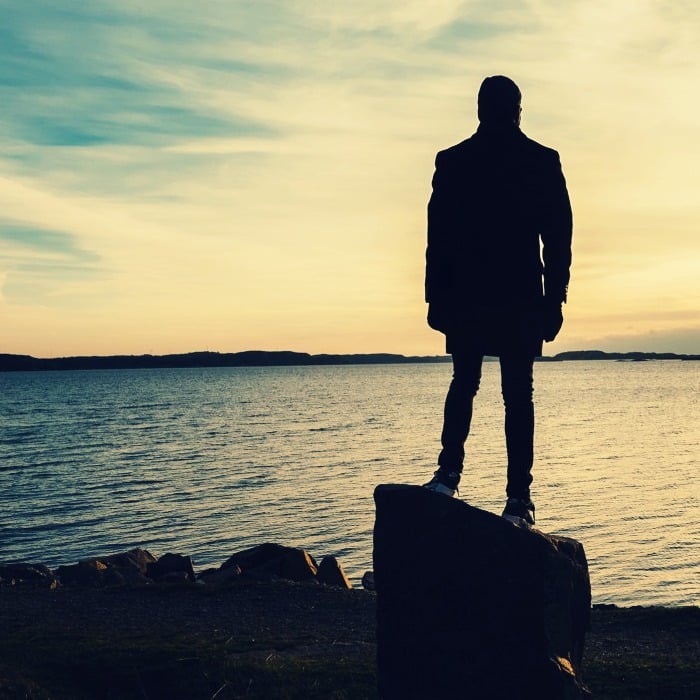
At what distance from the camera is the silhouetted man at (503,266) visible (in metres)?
7.97

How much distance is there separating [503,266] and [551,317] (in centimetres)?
65

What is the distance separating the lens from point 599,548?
98.9 feet

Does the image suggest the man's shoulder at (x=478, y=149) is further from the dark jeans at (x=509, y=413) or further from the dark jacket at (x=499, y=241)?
the dark jeans at (x=509, y=413)

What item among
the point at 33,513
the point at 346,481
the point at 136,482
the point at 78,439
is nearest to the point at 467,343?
the point at 33,513

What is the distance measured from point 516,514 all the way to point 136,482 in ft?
139

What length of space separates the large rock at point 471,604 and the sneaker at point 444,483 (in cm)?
12

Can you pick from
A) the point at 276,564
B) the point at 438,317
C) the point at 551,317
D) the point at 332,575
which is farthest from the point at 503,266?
the point at 276,564

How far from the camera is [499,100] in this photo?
7969mm

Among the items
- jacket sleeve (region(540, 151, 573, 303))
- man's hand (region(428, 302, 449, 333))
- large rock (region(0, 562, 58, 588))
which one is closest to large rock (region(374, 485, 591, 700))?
man's hand (region(428, 302, 449, 333))

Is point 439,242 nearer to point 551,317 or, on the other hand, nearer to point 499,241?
point 499,241

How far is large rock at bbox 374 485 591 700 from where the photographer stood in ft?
25.2

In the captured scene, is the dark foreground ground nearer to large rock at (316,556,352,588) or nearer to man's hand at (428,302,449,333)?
large rock at (316,556,352,588)

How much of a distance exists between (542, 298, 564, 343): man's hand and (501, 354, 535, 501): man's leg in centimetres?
30

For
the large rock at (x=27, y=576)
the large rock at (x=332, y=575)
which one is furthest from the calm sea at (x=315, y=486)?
the large rock at (x=27, y=576)
